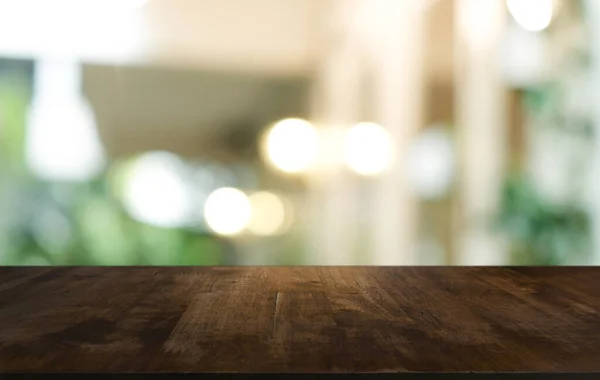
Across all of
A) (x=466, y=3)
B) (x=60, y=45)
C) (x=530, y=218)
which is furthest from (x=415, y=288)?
(x=60, y=45)

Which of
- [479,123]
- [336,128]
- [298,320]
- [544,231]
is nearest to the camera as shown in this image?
[298,320]

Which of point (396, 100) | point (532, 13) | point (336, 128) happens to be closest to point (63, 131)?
point (336, 128)

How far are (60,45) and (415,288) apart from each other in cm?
257

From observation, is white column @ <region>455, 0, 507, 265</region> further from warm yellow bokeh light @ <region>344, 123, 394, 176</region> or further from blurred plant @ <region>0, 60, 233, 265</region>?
blurred plant @ <region>0, 60, 233, 265</region>

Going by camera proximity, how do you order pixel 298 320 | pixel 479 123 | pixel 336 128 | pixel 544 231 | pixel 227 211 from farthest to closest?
pixel 336 128 < pixel 227 211 < pixel 479 123 < pixel 544 231 < pixel 298 320

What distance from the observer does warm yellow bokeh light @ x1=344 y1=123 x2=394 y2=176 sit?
9.50 feet

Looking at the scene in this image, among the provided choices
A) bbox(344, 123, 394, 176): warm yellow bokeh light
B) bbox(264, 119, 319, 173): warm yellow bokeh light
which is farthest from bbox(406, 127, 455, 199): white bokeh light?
bbox(264, 119, 319, 173): warm yellow bokeh light

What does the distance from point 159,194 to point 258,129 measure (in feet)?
1.58

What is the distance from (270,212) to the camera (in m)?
2.86

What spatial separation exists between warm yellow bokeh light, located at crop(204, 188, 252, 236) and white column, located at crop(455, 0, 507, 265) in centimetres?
88

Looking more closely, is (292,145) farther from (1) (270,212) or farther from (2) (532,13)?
(2) (532,13)

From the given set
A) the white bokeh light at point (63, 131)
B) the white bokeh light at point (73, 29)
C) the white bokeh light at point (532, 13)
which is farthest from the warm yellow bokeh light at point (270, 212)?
the white bokeh light at point (532, 13)

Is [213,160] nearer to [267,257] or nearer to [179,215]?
[179,215]

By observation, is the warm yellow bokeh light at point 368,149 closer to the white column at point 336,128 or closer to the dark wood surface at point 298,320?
the white column at point 336,128
